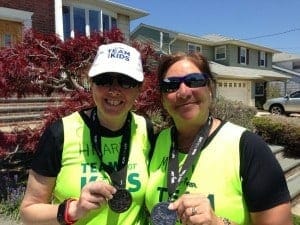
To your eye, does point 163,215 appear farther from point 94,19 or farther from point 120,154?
point 94,19

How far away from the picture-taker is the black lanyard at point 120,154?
2.16 metres

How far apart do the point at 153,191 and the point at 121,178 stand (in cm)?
17

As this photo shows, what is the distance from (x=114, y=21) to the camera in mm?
18859

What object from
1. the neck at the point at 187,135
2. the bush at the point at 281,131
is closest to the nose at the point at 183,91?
the neck at the point at 187,135

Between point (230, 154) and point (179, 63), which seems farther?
point (179, 63)

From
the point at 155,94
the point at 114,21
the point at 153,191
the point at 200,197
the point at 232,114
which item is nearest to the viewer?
the point at 200,197

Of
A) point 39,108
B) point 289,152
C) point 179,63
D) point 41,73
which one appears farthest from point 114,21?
point 179,63

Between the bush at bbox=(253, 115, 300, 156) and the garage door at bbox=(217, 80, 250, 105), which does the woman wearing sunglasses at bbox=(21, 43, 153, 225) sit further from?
the garage door at bbox=(217, 80, 250, 105)

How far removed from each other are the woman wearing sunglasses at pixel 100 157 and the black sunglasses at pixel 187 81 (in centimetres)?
16

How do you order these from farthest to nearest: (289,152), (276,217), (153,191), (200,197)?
(289,152) < (153,191) < (276,217) < (200,197)

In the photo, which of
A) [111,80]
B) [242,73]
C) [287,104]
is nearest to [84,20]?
[287,104]

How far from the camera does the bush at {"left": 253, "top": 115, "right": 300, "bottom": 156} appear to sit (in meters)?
10.1

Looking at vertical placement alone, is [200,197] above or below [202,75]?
below

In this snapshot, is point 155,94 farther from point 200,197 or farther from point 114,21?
point 114,21
